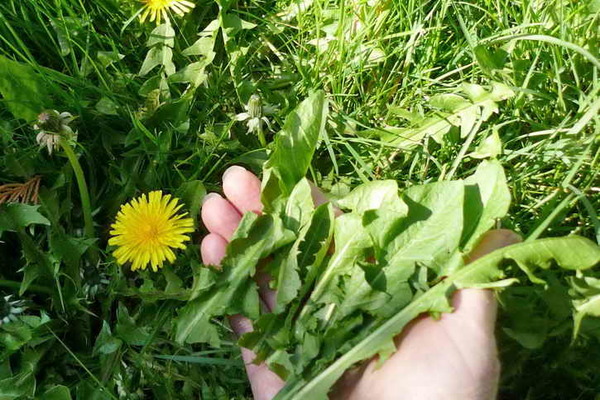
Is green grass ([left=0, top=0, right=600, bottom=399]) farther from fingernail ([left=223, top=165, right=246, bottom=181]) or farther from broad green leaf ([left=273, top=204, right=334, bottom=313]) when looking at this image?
broad green leaf ([left=273, top=204, right=334, bottom=313])

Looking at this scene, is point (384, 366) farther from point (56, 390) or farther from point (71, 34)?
point (71, 34)

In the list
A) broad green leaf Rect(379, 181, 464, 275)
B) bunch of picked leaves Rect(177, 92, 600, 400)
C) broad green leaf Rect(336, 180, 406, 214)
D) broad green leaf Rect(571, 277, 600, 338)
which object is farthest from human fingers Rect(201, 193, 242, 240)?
broad green leaf Rect(571, 277, 600, 338)

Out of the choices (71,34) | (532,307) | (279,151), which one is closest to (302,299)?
(279,151)

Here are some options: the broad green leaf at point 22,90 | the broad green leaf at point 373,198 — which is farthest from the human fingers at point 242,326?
the broad green leaf at point 22,90

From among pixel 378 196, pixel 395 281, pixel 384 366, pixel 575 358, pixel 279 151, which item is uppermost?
pixel 279 151

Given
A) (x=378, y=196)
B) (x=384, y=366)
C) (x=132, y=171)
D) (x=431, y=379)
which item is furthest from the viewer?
(x=132, y=171)

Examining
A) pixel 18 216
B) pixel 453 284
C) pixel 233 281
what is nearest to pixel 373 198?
pixel 453 284
